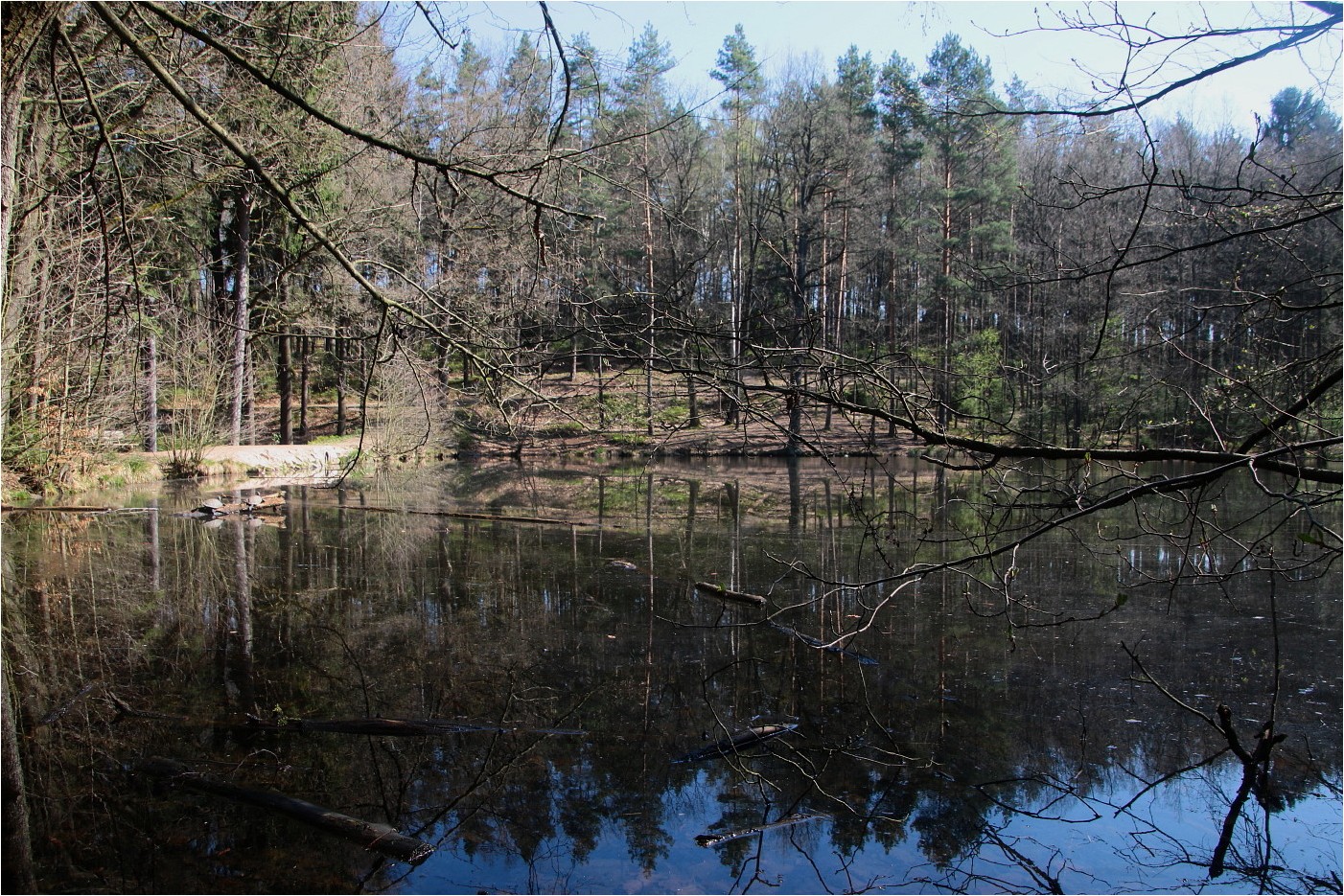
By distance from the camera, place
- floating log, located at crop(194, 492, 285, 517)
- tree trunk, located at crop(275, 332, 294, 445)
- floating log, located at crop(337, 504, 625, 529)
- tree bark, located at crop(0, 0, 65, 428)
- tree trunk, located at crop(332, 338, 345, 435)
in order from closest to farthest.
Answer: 1. tree bark, located at crop(0, 0, 65, 428)
2. floating log, located at crop(337, 504, 625, 529)
3. floating log, located at crop(194, 492, 285, 517)
4. tree trunk, located at crop(275, 332, 294, 445)
5. tree trunk, located at crop(332, 338, 345, 435)

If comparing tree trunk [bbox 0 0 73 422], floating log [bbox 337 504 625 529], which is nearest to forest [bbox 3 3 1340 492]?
tree trunk [bbox 0 0 73 422]

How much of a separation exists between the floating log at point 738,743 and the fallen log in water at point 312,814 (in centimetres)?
136

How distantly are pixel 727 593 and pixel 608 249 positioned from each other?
24.3 ft

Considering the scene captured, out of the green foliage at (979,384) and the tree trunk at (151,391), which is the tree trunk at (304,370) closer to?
the tree trunk at (151,391)

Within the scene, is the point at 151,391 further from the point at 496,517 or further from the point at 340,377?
the point at 496,517

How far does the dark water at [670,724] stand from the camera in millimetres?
3543

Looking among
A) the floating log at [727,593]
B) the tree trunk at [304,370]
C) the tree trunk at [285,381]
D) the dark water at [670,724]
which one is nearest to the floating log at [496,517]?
the dark water at [670,724]

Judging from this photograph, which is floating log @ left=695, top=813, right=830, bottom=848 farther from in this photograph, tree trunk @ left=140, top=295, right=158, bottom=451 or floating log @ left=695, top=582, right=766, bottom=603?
tree trunk @ left=140, top=295, right=158, bottom=451

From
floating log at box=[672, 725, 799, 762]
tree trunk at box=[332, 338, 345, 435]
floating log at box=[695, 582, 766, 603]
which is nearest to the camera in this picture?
floating log at box=[672, 725, 799, 762]

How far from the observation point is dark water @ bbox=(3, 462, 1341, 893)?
11.6 ft

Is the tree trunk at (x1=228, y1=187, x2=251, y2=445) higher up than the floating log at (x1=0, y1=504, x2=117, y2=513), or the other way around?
the tree trunk at (x1=228, y1=187, x2=251, y2=445)

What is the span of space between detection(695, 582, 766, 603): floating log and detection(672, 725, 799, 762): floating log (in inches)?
79.9

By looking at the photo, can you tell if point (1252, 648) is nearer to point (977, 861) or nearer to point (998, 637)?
point (998, 637)

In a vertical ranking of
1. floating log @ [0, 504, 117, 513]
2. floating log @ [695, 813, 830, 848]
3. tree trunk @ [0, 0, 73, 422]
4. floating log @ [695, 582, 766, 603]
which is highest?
tree trunk @ [0, 0, 73, 422]
